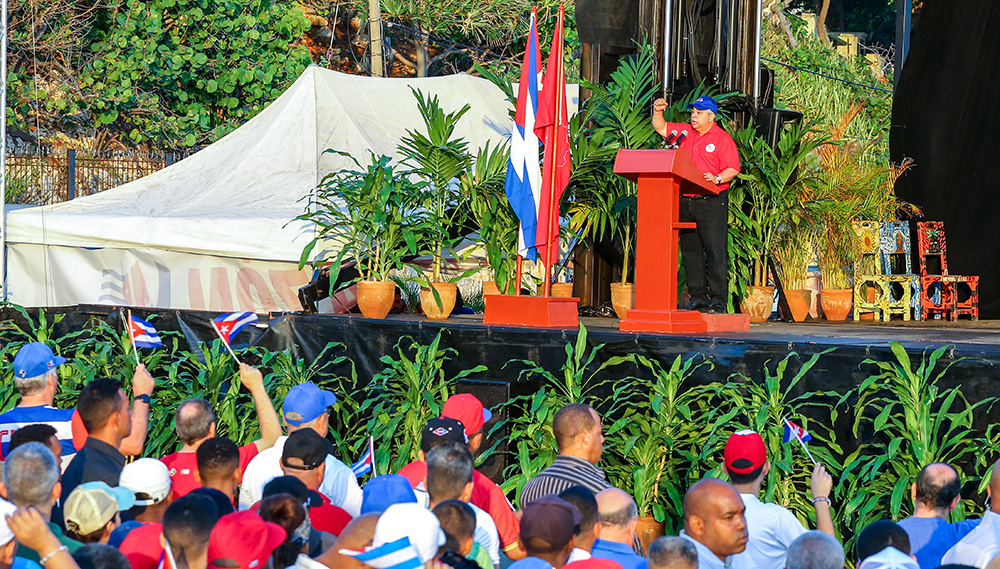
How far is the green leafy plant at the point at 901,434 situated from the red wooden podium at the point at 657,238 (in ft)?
5.03

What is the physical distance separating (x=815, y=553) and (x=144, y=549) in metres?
2.17

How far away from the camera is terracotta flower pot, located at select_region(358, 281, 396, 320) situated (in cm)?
897

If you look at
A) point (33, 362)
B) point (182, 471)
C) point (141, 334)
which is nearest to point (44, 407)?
point (33, 362)

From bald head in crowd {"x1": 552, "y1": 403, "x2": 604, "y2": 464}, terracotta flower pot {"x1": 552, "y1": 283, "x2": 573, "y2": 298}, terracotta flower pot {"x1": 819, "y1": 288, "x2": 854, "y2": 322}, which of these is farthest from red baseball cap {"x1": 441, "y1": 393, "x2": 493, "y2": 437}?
terracotta flower pot {"x1": 819, "y1": 288, "x2": 854, "y2": 322}

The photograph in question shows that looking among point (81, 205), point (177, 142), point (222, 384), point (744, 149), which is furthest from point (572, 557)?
point (177, 142)

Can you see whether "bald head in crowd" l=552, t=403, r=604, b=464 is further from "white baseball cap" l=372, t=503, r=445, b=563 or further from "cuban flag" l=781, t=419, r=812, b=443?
"white baseball cap" l=372, t=503, r=445, b=563

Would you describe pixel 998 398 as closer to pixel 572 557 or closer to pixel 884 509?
pixel 884 509

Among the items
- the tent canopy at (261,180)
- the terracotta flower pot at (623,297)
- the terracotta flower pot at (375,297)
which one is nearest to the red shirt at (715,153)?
the terracotta flower pot at (623,297)

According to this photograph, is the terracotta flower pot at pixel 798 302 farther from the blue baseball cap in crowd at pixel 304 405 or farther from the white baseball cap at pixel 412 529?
the white baseball cap at pixel 412 529

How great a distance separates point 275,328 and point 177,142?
12698mm

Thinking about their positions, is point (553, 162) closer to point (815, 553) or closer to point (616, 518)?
point (616, 518)

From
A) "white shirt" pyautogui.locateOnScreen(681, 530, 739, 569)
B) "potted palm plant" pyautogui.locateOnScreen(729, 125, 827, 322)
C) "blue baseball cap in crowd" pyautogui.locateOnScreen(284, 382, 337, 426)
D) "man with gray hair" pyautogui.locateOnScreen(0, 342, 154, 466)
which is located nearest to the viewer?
"white shirt" pyautogui.locateOnScreen(681, 530, 739, 569)

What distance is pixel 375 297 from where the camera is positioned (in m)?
8.96

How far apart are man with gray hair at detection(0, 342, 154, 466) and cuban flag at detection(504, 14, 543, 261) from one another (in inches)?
116
